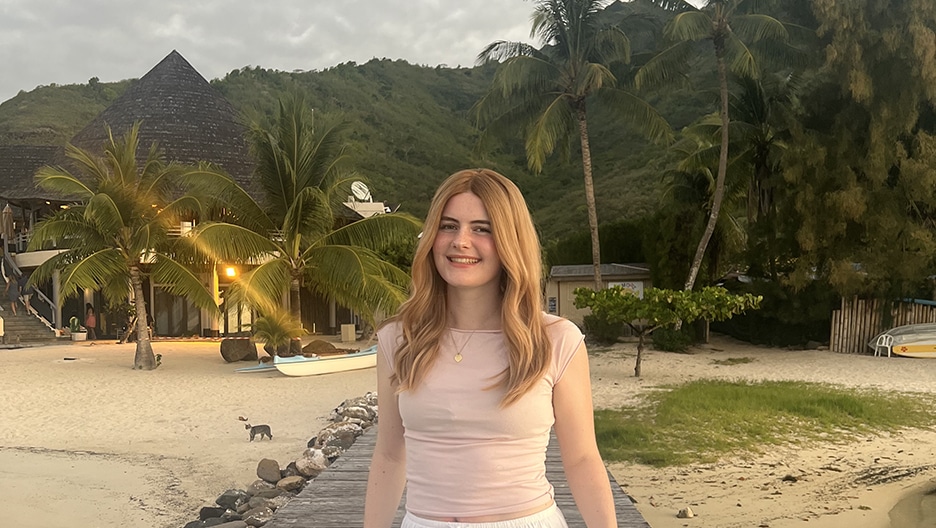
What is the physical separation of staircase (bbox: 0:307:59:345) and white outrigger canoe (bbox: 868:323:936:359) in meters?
22.9

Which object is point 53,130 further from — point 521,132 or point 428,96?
point 521,132

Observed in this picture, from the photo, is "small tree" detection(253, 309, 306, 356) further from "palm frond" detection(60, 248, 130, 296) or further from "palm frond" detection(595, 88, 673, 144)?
"palm frond" detection(595, 88, 673, 144)

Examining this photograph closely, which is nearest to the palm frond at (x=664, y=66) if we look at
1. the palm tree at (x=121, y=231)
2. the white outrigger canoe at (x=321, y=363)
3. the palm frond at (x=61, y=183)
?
the white outrigger canoe at (x=321, y=363)

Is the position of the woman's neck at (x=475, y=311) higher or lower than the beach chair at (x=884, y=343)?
higher

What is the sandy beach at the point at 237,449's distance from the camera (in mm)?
6738

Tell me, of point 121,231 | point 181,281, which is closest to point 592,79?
point 181,281

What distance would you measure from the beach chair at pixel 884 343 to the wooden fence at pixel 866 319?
66cm

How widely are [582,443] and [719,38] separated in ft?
59.9

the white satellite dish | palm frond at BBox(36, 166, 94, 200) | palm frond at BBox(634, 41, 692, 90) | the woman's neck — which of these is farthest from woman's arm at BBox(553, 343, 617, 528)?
the white satellite dish

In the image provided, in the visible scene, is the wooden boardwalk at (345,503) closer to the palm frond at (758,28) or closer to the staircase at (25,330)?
the palm frond at (758,28)

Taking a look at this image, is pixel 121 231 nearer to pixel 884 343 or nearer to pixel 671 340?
pixel 671 340

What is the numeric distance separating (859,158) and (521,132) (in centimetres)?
873

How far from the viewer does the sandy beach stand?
22.1ft

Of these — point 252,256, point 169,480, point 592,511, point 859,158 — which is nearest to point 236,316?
point 252,256
